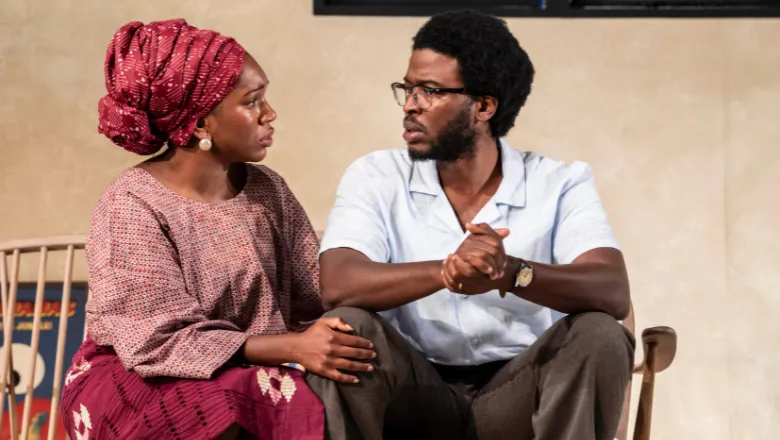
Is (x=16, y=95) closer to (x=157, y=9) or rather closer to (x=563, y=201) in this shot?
(x=157, y=9)

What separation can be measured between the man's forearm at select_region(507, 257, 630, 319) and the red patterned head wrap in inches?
31.1

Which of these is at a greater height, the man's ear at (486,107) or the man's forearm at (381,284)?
the man's ear at (486,107)

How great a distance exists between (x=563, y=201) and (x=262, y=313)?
718 mm

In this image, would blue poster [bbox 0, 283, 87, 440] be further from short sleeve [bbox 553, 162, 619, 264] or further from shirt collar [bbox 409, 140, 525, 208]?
short sleeve [bbox 553, 162, 619, 264]

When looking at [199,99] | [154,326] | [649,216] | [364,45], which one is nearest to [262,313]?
[154,326]

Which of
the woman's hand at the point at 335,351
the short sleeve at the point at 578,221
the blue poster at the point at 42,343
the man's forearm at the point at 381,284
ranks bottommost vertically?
the blue poster at the point at 42,343

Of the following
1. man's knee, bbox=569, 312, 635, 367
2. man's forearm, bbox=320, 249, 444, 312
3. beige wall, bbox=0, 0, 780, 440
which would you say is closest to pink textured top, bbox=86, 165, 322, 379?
man's forearm, bbox=320, 249, 444, 312

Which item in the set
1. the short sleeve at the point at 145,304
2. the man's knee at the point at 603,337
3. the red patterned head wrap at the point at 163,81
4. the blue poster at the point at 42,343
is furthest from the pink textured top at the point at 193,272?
the blue poster at the point at 42,343

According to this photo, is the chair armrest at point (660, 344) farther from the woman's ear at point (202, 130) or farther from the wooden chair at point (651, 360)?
the woman's ear at point (202, 130)

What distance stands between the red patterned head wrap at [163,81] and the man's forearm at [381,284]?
511mm

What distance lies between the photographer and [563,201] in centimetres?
227

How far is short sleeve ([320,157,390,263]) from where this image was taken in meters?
2.13

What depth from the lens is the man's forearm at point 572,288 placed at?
196 cm

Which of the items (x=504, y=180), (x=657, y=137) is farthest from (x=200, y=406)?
(x=657, y=137)
